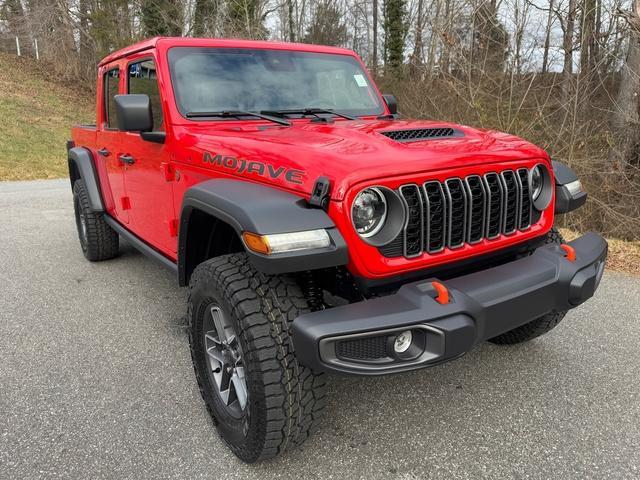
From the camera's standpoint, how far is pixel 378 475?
214 centimetres

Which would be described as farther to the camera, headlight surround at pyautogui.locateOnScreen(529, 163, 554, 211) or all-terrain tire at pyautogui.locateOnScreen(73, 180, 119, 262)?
all-terrain tire at pyautogui.locateOnScreen(73, 180, 119, 262)

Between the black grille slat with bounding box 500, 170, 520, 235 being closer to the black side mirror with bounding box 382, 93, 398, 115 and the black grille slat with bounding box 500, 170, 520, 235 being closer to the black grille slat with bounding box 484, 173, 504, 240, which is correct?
the black grille slat with bounding box 484, 173, 504, 240

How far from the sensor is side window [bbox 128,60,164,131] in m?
3.04

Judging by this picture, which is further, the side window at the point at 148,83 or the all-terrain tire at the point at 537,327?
the side window at the point at 148,83

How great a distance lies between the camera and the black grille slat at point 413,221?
2041 mm

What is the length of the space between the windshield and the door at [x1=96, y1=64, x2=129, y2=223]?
3.34 ft

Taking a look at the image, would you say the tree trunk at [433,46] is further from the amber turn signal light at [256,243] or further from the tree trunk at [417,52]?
the amber turn signal light at [256,243]

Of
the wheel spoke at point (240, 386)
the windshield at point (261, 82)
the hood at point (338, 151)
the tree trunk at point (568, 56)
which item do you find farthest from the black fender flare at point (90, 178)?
the tree trunk at point (568, 56)

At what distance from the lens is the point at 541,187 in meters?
2.60

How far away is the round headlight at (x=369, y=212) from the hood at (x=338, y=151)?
0.27ft

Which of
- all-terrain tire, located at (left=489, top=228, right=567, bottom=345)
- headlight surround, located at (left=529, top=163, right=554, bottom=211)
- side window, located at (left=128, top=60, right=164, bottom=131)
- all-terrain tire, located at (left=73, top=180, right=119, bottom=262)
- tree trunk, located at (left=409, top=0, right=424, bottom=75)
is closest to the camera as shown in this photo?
headlight surround, located at (left=529, top=163, right=554, bottom=211)

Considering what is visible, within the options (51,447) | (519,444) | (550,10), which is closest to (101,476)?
(51,447)

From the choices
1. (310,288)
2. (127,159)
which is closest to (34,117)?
(127,159)

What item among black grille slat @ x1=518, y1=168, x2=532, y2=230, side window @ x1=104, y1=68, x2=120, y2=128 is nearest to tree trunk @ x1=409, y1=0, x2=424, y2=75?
side window @ x1=104, y1=68, x2=120, y2=128
